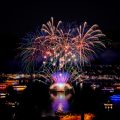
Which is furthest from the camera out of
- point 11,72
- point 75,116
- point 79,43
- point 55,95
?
point 11,72

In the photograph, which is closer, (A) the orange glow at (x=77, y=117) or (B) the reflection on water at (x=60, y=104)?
(A) the orange glow at (x=77, y=117)

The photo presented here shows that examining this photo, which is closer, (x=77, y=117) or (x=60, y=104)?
(x=77, y=117)

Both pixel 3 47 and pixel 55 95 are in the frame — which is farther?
pixel 3 47

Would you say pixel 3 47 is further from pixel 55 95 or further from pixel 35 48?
pixel 35 48

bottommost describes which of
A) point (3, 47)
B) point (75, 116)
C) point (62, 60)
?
point (75, 116)

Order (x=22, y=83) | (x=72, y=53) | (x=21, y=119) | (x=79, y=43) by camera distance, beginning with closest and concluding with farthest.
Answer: (x=21, y=119) → (x=79, y=43) → (x=72, y=53) → (x=22, y=83)

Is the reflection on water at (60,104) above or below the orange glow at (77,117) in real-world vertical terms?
above

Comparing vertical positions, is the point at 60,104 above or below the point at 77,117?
above

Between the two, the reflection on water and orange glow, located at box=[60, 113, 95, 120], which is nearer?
orange glow, located at box=[60, 113, 95, 120]

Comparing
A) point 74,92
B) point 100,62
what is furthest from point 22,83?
point 100,62

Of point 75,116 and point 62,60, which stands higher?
point 62,60

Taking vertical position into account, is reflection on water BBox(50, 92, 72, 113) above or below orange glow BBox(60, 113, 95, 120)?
above
